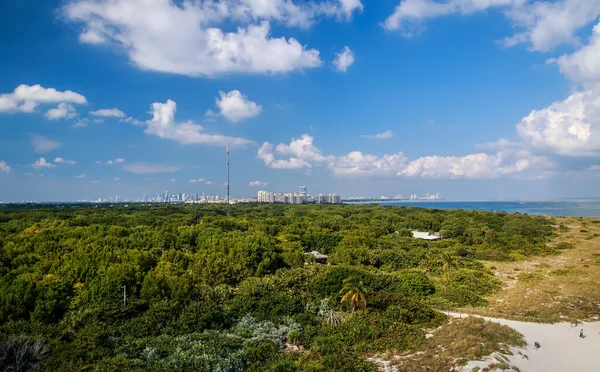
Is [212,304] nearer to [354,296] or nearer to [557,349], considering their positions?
[354,296]

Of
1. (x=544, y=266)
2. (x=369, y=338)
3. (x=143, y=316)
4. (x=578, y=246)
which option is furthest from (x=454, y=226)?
(x=143, y=316)

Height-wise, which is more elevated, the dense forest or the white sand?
the dense forest

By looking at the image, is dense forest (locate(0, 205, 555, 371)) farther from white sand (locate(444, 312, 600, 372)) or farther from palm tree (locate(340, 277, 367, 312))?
white sand (locate(444, 312, 600, 372))

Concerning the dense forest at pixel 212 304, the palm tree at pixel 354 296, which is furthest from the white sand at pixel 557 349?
the palm tree at pixel 354 296

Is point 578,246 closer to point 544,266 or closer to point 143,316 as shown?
point 544,266

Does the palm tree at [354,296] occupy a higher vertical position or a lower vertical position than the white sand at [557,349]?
higher

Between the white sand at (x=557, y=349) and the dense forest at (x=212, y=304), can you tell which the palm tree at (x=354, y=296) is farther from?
the white sand at (x=557, y=349)

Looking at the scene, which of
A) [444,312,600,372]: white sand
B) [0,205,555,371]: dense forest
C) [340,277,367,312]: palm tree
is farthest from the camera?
[340,277,367,312]: palm tree

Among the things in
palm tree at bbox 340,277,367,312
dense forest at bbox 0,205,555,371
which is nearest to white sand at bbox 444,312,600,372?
dense forest at bbox 0,205,555,371

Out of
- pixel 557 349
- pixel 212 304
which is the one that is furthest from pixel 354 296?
pixel 557 349

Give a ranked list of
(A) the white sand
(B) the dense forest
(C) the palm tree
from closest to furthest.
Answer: (B) the dense forest → (A) the white sand → (C) the palm tree
